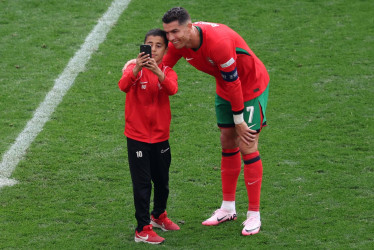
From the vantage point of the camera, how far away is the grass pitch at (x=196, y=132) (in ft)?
20.5

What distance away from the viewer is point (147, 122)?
588 centimetres

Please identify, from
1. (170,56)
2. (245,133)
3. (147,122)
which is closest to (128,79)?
(147,122)

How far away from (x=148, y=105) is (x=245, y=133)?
826mm

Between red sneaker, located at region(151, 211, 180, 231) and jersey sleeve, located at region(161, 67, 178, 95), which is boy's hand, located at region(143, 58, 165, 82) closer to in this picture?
jersey sleeve, located at region(161, 67, 178, 95)

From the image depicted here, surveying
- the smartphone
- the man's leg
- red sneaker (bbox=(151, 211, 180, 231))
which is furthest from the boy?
the man's leg

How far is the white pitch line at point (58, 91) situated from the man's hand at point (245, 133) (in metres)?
2.33

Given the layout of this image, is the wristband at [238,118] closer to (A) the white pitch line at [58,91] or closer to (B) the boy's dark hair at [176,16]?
(B) the boy's dark hair at [176,16]

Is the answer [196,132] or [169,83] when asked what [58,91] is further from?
[169,83]

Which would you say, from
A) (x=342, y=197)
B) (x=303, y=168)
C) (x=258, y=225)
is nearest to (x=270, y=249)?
(x=258, y=225)

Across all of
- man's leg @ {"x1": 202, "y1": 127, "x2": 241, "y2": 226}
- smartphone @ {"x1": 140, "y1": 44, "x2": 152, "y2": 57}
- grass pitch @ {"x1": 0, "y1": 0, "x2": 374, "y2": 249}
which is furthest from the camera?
man's leg @ {"x1": 202, "y1": 127, "x2": 241, "y2": 226}

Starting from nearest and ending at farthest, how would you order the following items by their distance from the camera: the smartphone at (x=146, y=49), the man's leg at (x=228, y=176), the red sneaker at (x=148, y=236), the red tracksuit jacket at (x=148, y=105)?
the smartphone at (x=146, y=49)
the red tracksuit jacket at (x=148, y=105)
the red sneaker at (x=148, y=236)
the man's leg at (x=228, y=176)

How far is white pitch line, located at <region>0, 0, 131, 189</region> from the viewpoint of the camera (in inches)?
299

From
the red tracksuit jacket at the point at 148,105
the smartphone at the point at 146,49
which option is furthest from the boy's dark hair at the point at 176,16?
the red tracksuit jacket at the point at 148,105

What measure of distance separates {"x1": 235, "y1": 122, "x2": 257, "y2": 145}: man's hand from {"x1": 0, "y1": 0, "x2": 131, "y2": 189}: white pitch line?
2.33m
